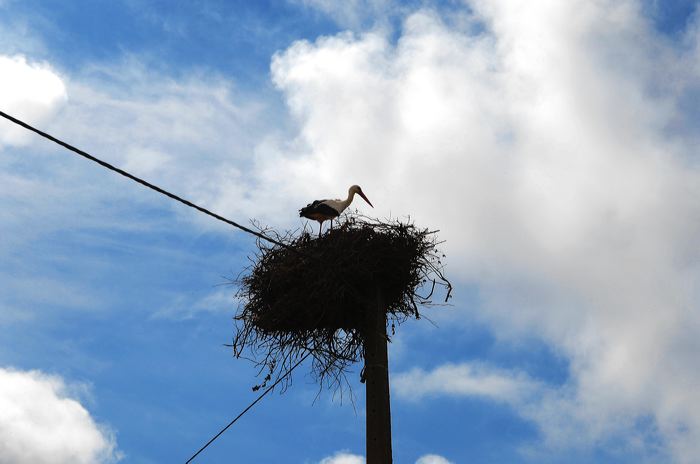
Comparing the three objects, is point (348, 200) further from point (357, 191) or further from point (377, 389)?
point (377, 389)

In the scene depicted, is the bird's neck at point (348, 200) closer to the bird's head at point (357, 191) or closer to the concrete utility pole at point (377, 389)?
the bird's head at point (357, 191)

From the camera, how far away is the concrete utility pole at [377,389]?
613 centimetres

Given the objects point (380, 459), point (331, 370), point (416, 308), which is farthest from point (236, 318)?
point (380, 459)

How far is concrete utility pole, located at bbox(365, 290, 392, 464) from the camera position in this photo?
20.1 feet

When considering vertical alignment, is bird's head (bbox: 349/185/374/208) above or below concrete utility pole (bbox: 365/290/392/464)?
above

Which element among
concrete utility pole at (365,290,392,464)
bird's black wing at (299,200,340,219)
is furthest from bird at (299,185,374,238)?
concrete utility pole at (365,290,392,464)

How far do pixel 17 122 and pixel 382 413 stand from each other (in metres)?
3.45

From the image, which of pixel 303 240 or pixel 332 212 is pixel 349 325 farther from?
pixel 332 212

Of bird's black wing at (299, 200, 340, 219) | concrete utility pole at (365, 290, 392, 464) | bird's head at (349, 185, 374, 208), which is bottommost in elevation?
concrete utility pole at (365, 290, 392, 464)

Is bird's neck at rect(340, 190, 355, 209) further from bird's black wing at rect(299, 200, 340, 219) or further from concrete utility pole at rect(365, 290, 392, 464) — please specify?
concrete utility pole at rect(365, 290, 392, 464)

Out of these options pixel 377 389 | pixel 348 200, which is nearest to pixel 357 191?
pixel 348 200

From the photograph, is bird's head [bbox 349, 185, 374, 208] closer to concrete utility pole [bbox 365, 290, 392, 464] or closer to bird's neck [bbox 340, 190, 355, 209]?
bird's neck [bbox 340, 190, 355, 209]

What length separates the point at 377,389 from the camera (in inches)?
251

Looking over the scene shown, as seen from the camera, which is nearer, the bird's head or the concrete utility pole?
the concrete utility pole
